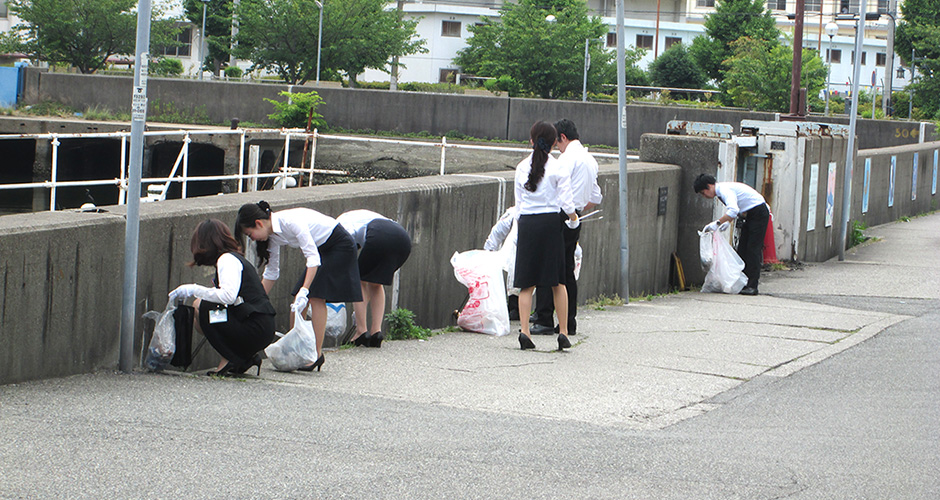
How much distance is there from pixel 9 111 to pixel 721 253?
2638cm

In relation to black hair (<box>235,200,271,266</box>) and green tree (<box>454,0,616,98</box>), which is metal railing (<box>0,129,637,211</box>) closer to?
black hair (<box>235,200,271,266</box>)

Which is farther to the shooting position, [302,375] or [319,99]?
[319,99]

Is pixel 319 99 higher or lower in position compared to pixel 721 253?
higher

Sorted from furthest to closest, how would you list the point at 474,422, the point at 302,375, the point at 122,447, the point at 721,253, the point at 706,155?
the point at 706,155
the point at 721,253
the point at 302,375
the point at 474,422
the point at 122,447

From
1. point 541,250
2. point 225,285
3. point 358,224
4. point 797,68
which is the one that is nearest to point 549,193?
point 541,250

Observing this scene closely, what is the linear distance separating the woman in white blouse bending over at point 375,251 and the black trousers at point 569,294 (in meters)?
1.38

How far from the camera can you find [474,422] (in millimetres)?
6008

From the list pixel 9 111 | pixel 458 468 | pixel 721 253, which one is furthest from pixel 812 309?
pixel 9 111

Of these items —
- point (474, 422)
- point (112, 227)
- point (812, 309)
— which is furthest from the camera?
point (812, 309)

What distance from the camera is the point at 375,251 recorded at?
801 cm

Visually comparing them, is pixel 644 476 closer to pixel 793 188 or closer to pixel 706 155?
pixel 706 155

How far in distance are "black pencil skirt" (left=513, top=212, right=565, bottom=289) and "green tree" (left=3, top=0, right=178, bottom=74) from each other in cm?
4026

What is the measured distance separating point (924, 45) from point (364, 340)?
47.3 metres

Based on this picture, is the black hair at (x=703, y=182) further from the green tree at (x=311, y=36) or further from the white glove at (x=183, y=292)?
the green tree at (x=311, y=36)
